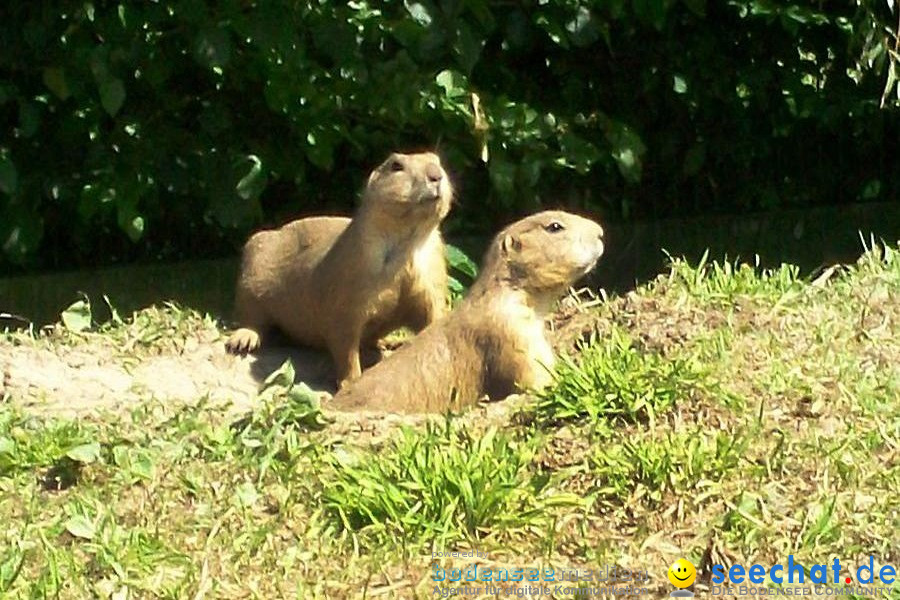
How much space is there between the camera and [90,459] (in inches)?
192

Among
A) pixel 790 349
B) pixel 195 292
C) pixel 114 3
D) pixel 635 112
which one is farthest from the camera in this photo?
pixel 635 112

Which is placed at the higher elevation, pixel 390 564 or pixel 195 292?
pixel 390 564

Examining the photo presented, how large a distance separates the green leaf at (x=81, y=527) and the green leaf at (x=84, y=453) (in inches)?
14.2

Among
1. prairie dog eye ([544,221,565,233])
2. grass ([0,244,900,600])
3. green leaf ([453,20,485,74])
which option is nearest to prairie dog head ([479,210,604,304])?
prairie dog eye ([544,221,565,233])

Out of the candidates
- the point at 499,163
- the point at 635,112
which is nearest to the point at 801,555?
the point at 499,163

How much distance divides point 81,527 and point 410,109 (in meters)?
3.68

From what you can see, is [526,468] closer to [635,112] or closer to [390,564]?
[390,564]

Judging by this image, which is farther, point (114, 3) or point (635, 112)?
point (635, 112)

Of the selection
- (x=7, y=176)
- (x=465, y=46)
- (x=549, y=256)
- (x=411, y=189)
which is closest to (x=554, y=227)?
(x=549, y=256)

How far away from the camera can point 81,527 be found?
4.47m

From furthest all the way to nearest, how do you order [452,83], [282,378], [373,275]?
1. [452,83]
2. [373,275]
3. [282,378]

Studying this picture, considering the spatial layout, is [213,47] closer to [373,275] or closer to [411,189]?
[411,189]

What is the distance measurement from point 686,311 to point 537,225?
28.7 inches

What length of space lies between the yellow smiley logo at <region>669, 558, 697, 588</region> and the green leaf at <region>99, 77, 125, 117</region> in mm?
3716
